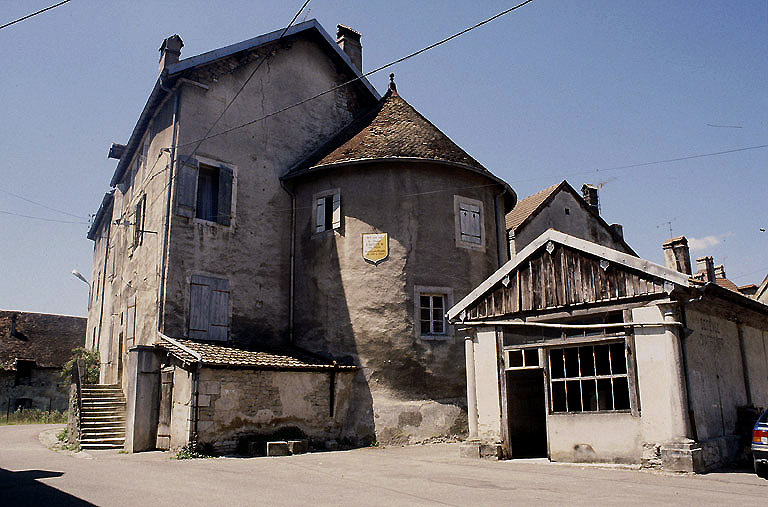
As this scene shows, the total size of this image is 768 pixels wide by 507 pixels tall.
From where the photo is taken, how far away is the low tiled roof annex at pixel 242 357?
46.2ft

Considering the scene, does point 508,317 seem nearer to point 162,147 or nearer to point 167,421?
point 167,421

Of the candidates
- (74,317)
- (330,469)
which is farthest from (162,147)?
(74,317)

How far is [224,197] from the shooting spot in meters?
17.6

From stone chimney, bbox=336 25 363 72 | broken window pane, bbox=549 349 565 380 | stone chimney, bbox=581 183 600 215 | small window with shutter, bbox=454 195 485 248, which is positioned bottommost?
broken window pane, bbox=549 349 565 380

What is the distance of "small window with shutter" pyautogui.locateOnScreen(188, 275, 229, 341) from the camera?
16.5 meters

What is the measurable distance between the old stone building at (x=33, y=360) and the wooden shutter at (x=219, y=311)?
19.1m

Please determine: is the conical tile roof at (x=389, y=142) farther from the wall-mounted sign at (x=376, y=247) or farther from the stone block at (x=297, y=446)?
the stone block at (x=297, y=446)

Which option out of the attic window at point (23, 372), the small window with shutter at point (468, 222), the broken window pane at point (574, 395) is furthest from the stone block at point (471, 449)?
the attic window at point (23, 372)

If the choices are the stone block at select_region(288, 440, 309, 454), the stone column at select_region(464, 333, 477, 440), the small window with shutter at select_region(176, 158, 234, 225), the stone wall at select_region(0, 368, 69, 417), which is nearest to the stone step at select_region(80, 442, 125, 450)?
the stone block at select_region(288, 440, 309, 454)

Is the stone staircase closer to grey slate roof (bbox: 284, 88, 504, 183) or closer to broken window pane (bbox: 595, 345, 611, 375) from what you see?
grey slate roof (bbox: 284, 88, 504, 183)

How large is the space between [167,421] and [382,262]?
660 cm

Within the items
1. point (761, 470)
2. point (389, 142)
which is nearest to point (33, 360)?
point (389, 142)

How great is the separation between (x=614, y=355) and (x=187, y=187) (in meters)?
11.8

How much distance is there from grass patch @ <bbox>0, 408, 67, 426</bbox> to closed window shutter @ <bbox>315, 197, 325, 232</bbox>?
20.0 m
